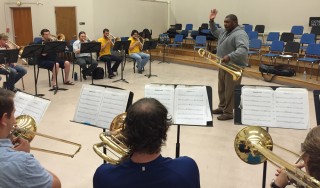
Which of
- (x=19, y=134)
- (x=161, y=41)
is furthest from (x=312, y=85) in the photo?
(x=19, y=134)

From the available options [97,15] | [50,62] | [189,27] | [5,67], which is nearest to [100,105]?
[5,67]

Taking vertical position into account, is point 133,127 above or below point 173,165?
above

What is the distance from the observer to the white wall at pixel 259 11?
38.3ft

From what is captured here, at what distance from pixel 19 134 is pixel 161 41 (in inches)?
409

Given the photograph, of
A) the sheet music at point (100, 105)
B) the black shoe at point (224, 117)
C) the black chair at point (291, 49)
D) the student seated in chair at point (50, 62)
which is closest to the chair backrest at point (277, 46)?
the black chair at point (291, 49)

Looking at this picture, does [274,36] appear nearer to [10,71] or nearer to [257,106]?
[10,71]

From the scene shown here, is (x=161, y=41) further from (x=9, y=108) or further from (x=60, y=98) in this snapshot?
(x=9, y=108)

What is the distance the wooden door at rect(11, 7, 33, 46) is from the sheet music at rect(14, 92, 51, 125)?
11480 millimetres

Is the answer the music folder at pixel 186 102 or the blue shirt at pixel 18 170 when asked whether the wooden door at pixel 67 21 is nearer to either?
the music folder at pixel 186 102

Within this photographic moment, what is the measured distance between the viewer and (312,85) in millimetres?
7992

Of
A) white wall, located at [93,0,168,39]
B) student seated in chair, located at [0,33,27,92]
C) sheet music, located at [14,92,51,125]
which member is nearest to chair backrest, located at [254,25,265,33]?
white wall, located at [93,0,168,39]

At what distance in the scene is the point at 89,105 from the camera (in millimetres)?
2895

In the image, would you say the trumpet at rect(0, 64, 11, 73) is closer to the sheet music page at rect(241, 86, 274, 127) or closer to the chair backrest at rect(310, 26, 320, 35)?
the sheet music page at rect(241, 86, 274, 127)

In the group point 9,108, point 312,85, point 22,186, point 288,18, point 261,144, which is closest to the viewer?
point 22,186
